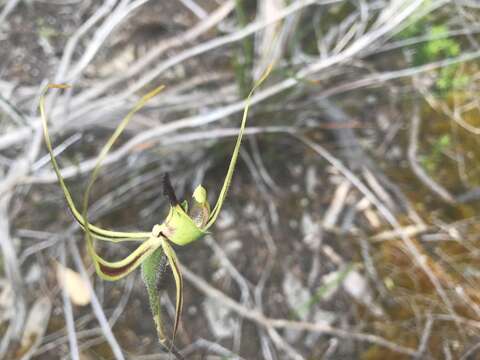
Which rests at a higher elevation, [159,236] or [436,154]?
[159,236]

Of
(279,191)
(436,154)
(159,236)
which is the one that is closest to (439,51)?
(436,154)

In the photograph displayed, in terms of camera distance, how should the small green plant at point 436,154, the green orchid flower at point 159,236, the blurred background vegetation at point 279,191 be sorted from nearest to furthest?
the green orchid flower at point 159,236 < the blurred background vegetation at point 279,191 < the small green plant at point 436,154

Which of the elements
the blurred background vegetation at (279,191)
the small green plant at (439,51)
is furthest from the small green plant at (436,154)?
the small green plant at (439,51)

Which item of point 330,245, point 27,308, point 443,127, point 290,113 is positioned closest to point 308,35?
point 290,113

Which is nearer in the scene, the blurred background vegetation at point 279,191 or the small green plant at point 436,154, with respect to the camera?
the blurred background vegetation at point 279,191

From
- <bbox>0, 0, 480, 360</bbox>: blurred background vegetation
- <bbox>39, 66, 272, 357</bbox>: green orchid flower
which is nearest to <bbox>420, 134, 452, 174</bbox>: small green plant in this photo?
<bbox>0, 0, 480, 360</bbox>: blurred background vegetation

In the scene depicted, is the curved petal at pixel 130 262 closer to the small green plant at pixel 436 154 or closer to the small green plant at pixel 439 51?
the small green plant at pixel 436 154

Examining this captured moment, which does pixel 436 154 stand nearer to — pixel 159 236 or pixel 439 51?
pixel 439 51

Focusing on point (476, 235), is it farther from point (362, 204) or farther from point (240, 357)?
point (240, 357)
